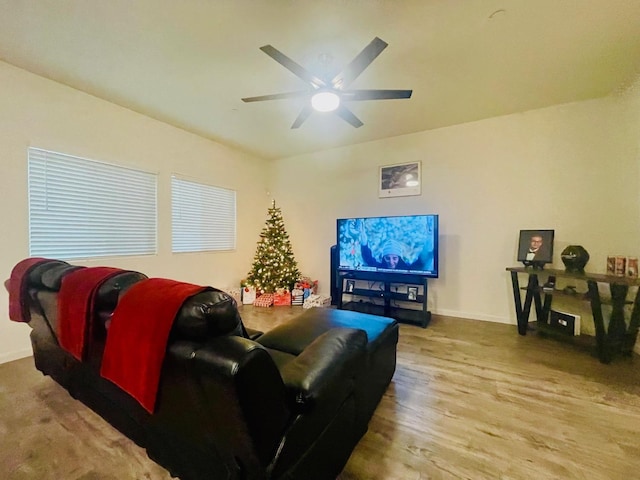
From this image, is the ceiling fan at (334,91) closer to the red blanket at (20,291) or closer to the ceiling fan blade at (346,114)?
the ceiling fan blade at (346,114)

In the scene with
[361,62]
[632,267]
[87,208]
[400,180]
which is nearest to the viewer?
[361,62]

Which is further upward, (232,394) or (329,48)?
(329,48)

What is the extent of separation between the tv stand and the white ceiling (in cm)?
216

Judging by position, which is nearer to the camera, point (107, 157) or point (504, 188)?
point (107, 157)

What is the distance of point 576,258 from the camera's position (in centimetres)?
287

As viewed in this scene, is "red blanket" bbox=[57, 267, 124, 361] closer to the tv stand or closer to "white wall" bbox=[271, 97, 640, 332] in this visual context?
the tv stand

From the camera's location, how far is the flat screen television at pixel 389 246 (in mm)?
3514

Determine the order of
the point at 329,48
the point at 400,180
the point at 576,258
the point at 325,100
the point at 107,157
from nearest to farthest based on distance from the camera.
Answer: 1. the point at 329,48
2. the point at 325,100
3. the point at 576,258
4. the point at 107,157
5. the point at 400,180

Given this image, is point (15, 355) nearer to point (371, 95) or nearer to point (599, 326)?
point (371, 95)

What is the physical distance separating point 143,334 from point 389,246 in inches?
125

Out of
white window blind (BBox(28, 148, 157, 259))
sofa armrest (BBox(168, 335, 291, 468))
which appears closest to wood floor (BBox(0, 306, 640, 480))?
sofa armrest (BBox(168, 335, 291, 468))

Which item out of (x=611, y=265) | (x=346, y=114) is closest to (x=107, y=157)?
(x=346, y=114)

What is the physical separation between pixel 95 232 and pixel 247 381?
10.8ft

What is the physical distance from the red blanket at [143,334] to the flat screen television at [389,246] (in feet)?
9.97
